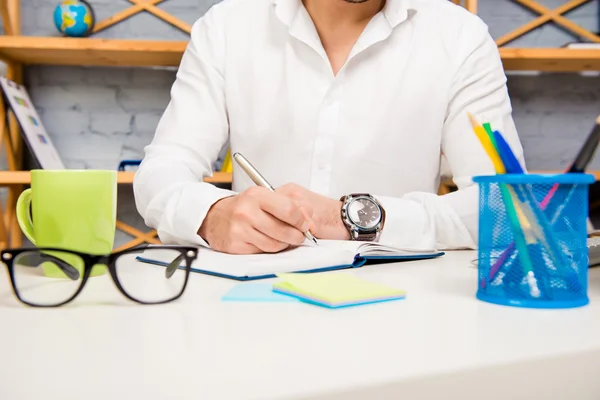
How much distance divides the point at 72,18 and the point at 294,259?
5.05ft

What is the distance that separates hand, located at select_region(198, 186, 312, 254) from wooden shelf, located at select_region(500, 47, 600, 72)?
1388mm

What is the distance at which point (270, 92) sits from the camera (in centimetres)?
126

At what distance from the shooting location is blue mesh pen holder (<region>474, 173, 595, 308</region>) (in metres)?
0.45

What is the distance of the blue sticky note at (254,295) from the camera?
47 cm

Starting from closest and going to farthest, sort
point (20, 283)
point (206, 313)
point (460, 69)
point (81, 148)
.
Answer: point (206, 313) < point (20, 283) < point (460, 69) < point (81, 148)

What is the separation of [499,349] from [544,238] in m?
0.15

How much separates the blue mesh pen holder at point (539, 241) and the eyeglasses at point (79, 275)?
0.25 meters

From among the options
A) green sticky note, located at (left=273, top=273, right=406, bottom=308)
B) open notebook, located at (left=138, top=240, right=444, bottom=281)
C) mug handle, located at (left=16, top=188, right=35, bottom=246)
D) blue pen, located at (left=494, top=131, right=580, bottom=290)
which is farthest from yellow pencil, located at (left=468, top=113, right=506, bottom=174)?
mug handle, located at (left=16, top=188, right=35, bottom=246)

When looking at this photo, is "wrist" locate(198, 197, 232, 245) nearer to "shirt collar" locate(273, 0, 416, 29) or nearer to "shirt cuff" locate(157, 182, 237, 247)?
"shirt cuff" locate(157, 182, 237, 247)

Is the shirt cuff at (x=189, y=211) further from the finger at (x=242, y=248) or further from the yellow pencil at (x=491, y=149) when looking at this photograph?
the yellow pencil at (x=491, y=149)

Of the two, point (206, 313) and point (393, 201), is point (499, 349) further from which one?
point (393, 201)

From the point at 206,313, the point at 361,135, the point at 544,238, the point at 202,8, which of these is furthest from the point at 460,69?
the point at 202,8

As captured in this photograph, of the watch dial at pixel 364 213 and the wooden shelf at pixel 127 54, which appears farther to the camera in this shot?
the wooden shelf at pixel 127 54

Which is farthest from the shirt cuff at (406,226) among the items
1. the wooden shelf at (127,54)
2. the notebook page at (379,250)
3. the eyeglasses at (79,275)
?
the wooden shelf at (127,54)
